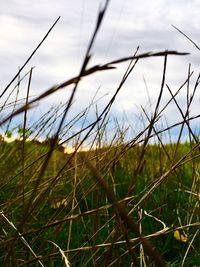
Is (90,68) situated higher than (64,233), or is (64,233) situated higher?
(90,68)

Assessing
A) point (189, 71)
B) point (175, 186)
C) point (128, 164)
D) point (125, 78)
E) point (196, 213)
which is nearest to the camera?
point (125, 78)

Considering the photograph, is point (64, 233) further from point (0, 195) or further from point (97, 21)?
point (97, 21)

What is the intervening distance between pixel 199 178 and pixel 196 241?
290 millimetres

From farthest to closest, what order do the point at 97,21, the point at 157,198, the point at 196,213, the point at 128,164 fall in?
the point at 128,164 < the point at 157,198 < the point at 196,213 < the point at 97,21

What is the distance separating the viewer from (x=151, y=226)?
2.06 meters

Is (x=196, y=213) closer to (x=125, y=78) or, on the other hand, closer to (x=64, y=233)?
(x=64, y=233)

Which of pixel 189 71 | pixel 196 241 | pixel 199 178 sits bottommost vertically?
pixel 196 241

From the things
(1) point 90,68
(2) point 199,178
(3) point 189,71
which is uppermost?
(3) point 189,71

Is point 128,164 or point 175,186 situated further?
point 128,164

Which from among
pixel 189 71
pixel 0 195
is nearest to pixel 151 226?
pixel 0 195

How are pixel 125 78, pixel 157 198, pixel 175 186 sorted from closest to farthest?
pixel 125 78 → pixel 157 198 → pixel 175 186

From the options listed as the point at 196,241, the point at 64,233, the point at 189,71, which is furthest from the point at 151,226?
the point at 189,71

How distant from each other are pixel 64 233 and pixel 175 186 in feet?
3.13

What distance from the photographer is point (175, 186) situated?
9.05 feet
